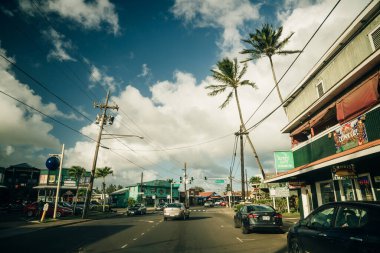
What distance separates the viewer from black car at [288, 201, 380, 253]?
3965mm

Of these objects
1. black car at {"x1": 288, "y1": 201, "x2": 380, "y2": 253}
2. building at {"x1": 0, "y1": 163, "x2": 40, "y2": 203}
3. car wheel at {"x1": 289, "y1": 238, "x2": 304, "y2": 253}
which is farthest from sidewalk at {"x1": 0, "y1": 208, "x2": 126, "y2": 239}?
building at {"x1": 0, "y1": 163, "x2": 40, "y2": 203}

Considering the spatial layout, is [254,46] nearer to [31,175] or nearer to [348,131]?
[348,131]

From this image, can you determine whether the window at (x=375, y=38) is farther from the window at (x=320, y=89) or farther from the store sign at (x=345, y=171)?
the store sign at (x=345, y=171)

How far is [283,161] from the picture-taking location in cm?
1688

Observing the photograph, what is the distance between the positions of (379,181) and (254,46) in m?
20.0

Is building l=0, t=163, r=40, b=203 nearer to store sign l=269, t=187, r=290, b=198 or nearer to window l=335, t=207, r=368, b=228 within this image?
store sign l=269, t=187, r=290, b=198

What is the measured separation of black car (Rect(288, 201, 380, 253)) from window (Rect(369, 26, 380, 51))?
8266 mm

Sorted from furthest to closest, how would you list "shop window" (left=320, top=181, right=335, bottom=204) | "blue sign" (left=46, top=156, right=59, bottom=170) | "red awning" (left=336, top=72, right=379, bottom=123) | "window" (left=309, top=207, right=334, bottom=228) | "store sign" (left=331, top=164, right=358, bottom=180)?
"blue sign" (left=46, top=156, right=59, bottom=170) → "shop window" (left=320, top=181, right=335, bottom=204) → "store sign" (left=331, top=164, right=358, bottom=180) → "red awning" (left=336, top=72, right=379, bottom=123) → "window" (left=309, top=207, right=334, bottom=228)

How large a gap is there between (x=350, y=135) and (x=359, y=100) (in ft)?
5.15

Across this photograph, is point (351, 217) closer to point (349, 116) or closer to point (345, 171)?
point (345, 171)

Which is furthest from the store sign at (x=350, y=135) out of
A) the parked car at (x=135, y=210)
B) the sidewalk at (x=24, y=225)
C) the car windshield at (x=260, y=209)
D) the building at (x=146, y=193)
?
the building at (x=146, y=193)

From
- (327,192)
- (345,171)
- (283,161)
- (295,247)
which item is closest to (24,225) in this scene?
(283,161)

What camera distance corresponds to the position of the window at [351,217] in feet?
14.1

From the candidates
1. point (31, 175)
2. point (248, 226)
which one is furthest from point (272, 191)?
point (31, 175)
